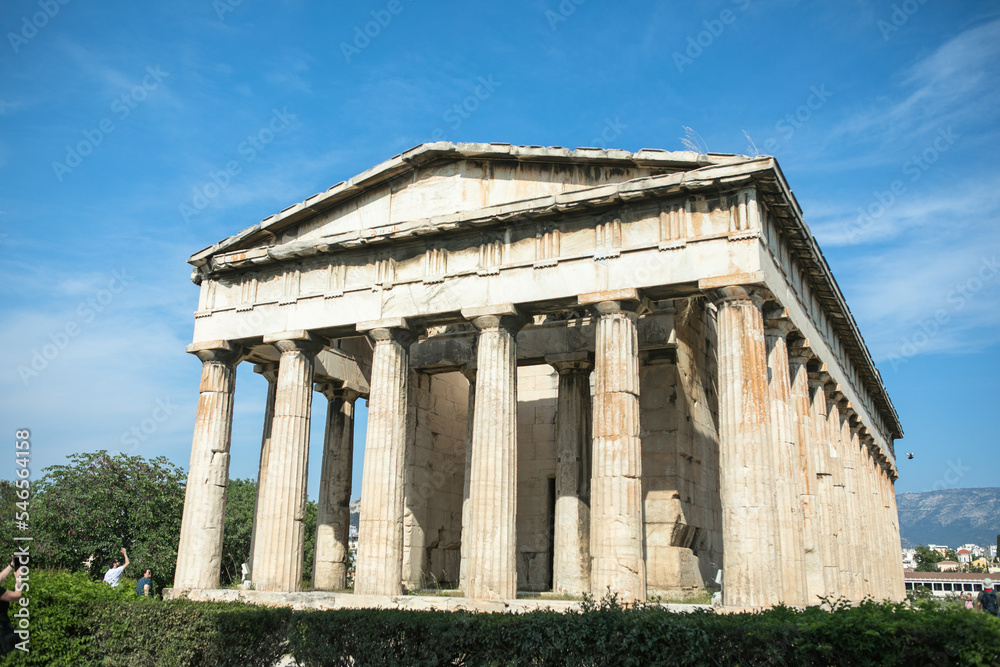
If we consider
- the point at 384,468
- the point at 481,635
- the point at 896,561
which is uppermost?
the point at 384,468

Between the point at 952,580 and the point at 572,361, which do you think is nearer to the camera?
the point at 572,361

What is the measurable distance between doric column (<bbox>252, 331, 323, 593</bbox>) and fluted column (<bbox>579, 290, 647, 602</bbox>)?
298 inches

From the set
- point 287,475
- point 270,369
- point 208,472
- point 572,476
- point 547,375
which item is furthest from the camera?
point 547,375

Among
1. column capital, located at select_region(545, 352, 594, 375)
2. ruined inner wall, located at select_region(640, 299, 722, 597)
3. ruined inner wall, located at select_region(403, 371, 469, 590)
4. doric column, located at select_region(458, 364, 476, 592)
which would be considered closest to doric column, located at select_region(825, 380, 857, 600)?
ruined inner wall, located at select_region(640, 299, 722, 597)

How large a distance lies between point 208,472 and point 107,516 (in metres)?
8.32

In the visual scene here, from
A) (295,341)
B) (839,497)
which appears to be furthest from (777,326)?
(295,341)

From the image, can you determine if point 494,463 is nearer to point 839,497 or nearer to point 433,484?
point 433,484

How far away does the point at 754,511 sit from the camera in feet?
49.1

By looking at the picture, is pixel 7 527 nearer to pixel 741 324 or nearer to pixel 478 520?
pixel 478 520

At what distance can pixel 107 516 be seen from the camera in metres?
26.5

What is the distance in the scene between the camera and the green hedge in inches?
332

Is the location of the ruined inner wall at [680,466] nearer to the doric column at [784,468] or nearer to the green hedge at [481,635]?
the doric column at [784,468]


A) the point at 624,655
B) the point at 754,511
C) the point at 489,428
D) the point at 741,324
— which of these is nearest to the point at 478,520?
the point at 489,428

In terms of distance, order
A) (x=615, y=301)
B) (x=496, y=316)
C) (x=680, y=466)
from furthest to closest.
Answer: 1. (x=680, y=466)
2. (x=496, y=316)
3. (x=615, y=301)
